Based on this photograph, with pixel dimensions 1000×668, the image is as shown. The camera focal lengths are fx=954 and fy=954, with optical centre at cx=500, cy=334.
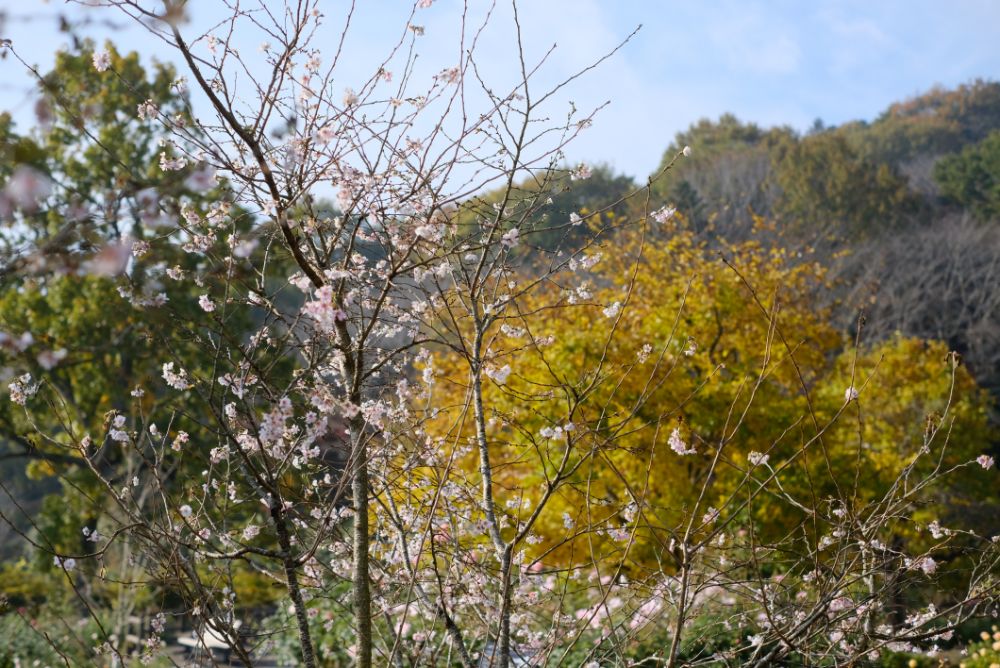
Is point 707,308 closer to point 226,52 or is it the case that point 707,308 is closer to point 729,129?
point 226,52

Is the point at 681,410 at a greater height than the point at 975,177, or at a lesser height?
lesser

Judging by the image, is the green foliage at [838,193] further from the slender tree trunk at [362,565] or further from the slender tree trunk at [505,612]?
the slender tree trunk at [362,565]

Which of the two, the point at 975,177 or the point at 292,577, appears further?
the point at 975,177

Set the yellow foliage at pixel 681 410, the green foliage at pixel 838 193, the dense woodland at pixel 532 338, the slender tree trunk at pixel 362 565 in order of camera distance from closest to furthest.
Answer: the dense woodland at pixel 532 338, the slender tree trunk at pixel 362 565, the yellow foliage at pixel 681 410, the green foliage at pixel 838 193

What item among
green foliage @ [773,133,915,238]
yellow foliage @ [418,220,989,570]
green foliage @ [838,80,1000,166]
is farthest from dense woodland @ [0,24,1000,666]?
green foliage @ [838,80,1000,166]

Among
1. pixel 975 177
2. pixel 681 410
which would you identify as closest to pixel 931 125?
pixel 975 177

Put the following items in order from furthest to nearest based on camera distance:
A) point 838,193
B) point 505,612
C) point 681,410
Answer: point 838,193 < point 681,410 < point 505,612

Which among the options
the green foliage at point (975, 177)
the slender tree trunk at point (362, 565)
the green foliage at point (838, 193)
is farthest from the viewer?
the green foliage at point (975, 177)

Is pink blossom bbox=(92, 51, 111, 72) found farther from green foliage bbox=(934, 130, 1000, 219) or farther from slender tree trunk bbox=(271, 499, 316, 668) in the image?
green foliage bbox=(934, 130, 1000, 219)

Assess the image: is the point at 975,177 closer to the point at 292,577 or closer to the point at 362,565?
the point at 362,565

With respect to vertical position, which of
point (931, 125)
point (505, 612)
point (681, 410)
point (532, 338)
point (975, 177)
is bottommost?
point (505, 612)

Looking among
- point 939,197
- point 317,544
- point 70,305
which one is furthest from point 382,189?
point 939,197

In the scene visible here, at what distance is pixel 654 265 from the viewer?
12180mm

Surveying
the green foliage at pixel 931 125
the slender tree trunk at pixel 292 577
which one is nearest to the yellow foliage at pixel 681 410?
the slender tree trunk at pixel 292 577
